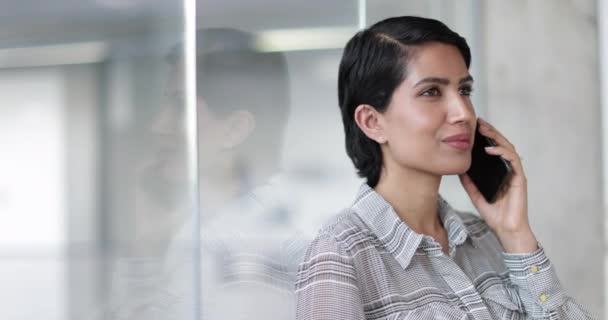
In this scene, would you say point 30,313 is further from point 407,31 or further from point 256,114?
point 407,31

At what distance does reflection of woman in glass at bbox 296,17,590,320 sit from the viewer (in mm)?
1693

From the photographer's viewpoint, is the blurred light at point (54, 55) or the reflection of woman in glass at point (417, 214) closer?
the reflection of woman in glass at point (417, 214)

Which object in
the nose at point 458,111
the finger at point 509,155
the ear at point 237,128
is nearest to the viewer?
the nose at point 458,111

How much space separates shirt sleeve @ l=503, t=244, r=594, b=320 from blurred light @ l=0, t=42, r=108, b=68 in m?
1.18

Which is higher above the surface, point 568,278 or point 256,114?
point 256,114

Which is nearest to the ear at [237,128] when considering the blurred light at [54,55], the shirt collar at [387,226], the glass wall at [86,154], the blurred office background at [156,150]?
the blurred office background at [156,150]

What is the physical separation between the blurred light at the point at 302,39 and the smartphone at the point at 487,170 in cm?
63

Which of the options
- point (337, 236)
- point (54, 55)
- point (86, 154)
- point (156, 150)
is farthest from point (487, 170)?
point (54, 55)

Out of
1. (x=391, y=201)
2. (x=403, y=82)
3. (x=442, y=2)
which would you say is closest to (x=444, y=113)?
(x=403, y=82)

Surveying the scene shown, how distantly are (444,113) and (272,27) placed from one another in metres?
0.77

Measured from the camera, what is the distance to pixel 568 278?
2963 mm

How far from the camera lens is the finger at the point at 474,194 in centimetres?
204

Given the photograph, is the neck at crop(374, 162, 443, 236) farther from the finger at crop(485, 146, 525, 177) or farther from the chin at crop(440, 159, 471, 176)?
the finger at crop(485, 146, 525, 177)

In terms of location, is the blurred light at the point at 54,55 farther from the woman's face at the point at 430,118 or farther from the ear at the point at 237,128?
the woman's face at the point at 430,118
